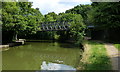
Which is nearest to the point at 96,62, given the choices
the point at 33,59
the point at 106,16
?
the point at 33,59

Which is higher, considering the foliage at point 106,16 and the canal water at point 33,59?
the foliage at point 106,16

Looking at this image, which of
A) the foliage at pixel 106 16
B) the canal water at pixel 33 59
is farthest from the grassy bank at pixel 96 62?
the foliage at pixel 106 16

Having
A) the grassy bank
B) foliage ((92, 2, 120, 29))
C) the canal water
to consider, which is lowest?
the canal water

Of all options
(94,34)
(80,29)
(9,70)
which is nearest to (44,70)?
(9,70)

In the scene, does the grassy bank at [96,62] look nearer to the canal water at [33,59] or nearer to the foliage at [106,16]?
the canal water at [33,59]

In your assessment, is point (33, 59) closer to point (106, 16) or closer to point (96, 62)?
point (96, 62)

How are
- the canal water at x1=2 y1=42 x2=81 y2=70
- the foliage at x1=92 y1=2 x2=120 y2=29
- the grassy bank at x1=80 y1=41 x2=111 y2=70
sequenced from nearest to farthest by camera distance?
the grassy bank at x1=80 y1=41 x2=111 y2=70
the canal water at x1=2 y1=42 x2=81 y2=70
the foliage at x1=92 y1=2 x2=120 y2=29

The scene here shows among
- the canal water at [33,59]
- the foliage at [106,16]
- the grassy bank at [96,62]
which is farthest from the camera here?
the foliage at [106,16]

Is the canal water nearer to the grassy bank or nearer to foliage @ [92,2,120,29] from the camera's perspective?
the grassy bank

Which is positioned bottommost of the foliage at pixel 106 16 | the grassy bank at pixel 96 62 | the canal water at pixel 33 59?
the canal water at pixel 33 59

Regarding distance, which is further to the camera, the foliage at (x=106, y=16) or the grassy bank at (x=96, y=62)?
the foliage at (x=106, y=16)

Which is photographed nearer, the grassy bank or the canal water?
the grassy bank

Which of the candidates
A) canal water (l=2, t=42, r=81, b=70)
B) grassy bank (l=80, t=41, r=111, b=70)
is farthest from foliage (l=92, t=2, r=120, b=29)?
grassy bank (l=80, t=41, r=111, b=70)

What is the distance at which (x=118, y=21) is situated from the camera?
1400 centimetres
